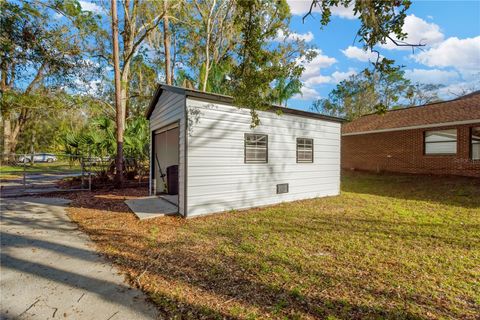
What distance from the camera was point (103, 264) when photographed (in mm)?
3521

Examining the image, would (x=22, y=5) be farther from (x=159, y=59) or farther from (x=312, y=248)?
(x=159, y=59)

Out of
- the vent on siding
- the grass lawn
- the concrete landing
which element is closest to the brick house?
the grass lawn

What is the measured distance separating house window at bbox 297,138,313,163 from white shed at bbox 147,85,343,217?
4 cm

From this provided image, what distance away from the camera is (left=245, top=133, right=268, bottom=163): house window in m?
7.08

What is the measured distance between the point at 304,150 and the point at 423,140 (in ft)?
28.9

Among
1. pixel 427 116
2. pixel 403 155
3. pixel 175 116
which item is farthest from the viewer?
pixel 403 155

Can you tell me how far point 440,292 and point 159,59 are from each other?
2084 centimetres

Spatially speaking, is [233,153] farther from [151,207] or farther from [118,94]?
[118,94]

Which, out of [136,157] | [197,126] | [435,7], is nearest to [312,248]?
[197,126]

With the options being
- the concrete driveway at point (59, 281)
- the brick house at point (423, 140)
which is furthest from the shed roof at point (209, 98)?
the brick house at point (423, 140)

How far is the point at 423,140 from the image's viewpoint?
1294 cm

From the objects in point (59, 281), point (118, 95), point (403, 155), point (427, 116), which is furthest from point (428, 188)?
point (118, 95)

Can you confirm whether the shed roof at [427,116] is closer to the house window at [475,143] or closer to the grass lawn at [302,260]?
the house window at [475,143]

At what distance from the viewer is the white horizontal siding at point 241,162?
6.04 m
